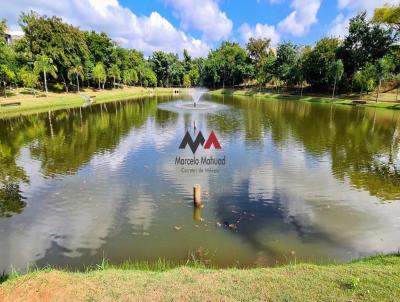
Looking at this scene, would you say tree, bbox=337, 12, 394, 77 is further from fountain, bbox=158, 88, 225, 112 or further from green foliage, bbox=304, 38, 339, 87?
fountain, bbox=158, 88, 225, 112

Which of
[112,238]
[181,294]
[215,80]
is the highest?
[215,80]

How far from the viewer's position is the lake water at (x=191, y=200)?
9602 millimetres

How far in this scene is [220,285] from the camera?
663cm

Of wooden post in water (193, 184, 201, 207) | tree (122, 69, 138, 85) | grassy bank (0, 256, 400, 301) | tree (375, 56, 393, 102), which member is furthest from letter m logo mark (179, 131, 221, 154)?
tree (122, 69, 138, 85)

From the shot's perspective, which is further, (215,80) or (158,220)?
(215,80)

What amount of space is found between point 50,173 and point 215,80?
288 feet

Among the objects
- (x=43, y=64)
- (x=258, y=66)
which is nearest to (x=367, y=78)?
(x=258, y=66)

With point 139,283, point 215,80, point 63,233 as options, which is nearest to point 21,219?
point 63,233

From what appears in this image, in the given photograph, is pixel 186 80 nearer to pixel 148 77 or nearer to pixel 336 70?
pixel 148 77

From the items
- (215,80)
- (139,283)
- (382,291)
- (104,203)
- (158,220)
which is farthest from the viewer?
(215,80)

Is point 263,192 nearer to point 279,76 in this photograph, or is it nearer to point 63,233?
point 63,233

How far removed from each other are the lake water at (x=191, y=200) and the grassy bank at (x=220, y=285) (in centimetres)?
182

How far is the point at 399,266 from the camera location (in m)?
7.28

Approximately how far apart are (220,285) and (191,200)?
656 centimetres
